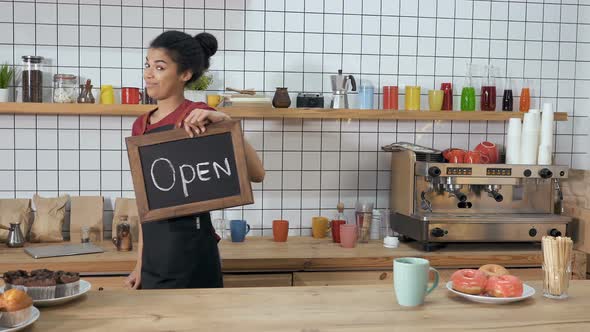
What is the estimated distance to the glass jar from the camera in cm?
326

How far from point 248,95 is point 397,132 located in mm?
856

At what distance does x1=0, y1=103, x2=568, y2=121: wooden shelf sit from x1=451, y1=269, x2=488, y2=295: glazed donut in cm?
167

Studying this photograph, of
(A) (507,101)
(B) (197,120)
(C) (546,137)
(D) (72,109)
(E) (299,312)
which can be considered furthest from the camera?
(A) (507,101)

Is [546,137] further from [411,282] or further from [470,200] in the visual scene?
[411,282]

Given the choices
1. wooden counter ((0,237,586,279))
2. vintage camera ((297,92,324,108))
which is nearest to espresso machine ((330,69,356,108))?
vintage camera ((297,92,324,108))

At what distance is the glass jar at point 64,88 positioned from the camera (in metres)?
3.26

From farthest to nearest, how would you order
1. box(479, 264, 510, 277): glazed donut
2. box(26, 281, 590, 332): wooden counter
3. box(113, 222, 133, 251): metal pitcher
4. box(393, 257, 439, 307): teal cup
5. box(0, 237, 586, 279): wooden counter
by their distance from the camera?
box(113, 222, 133, 251): metal pitcher, box(0, 237, 586, 279): wooden counter, box(479, 264, 510, 277): glazed donut, box(393, 257, 439, 307): teal cup, box(26, 281, 590, 332): wooden counter

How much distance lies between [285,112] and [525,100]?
4.30 ft

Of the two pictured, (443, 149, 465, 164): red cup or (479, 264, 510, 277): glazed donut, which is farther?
(443, 149, 465, 164): red cup

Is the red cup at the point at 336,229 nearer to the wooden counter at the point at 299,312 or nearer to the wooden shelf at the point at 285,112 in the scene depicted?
the wooden shelf at the point at 285,112

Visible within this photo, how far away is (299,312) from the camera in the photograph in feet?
5.46

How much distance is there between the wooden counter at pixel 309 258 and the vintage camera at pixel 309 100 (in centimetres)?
69

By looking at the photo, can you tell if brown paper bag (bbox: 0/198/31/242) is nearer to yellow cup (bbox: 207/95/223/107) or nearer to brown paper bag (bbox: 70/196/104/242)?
brown paper bag (bbox: 70/196/104/242)

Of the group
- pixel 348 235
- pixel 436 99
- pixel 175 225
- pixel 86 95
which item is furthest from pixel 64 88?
pixel 436 99
